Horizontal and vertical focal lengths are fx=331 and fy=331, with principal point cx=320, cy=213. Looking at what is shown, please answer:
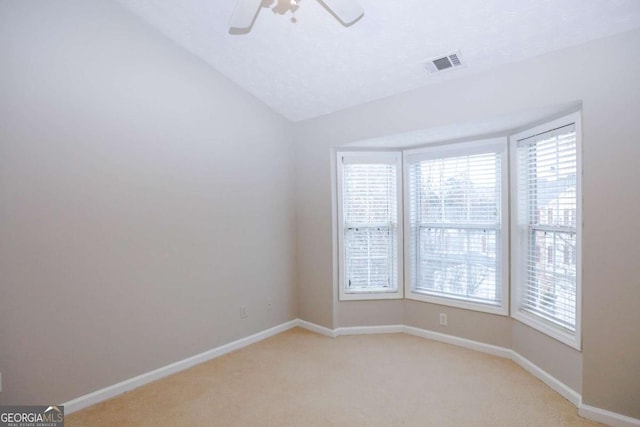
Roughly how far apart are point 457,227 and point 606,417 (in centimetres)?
183

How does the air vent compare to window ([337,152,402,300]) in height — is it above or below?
above

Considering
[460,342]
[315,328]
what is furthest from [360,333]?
[460,342]

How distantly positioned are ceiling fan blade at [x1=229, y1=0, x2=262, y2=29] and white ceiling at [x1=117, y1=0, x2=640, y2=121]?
24.3 inches

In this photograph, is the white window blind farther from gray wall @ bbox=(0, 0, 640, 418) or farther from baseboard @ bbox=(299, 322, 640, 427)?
baseboard @ bbox=(299, 322, 640, 427)

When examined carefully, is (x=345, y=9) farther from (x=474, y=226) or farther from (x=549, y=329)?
(x=549, y=329)

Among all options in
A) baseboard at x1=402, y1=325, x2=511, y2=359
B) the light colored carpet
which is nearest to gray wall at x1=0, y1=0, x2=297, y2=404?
the light colored carpet

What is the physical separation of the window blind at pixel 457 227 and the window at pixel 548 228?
0.68 feet

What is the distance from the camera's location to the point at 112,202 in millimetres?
2568

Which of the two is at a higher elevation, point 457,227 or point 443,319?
point 457,227

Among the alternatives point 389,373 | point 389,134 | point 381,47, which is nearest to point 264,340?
point 389,373

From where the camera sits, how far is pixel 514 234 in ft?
10.1

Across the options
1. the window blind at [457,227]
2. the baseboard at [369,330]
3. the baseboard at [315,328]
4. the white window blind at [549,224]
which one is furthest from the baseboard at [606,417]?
the baseboard at [315,328]

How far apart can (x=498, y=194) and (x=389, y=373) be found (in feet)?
6.48

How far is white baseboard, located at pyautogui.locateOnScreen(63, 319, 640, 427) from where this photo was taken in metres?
2.19
